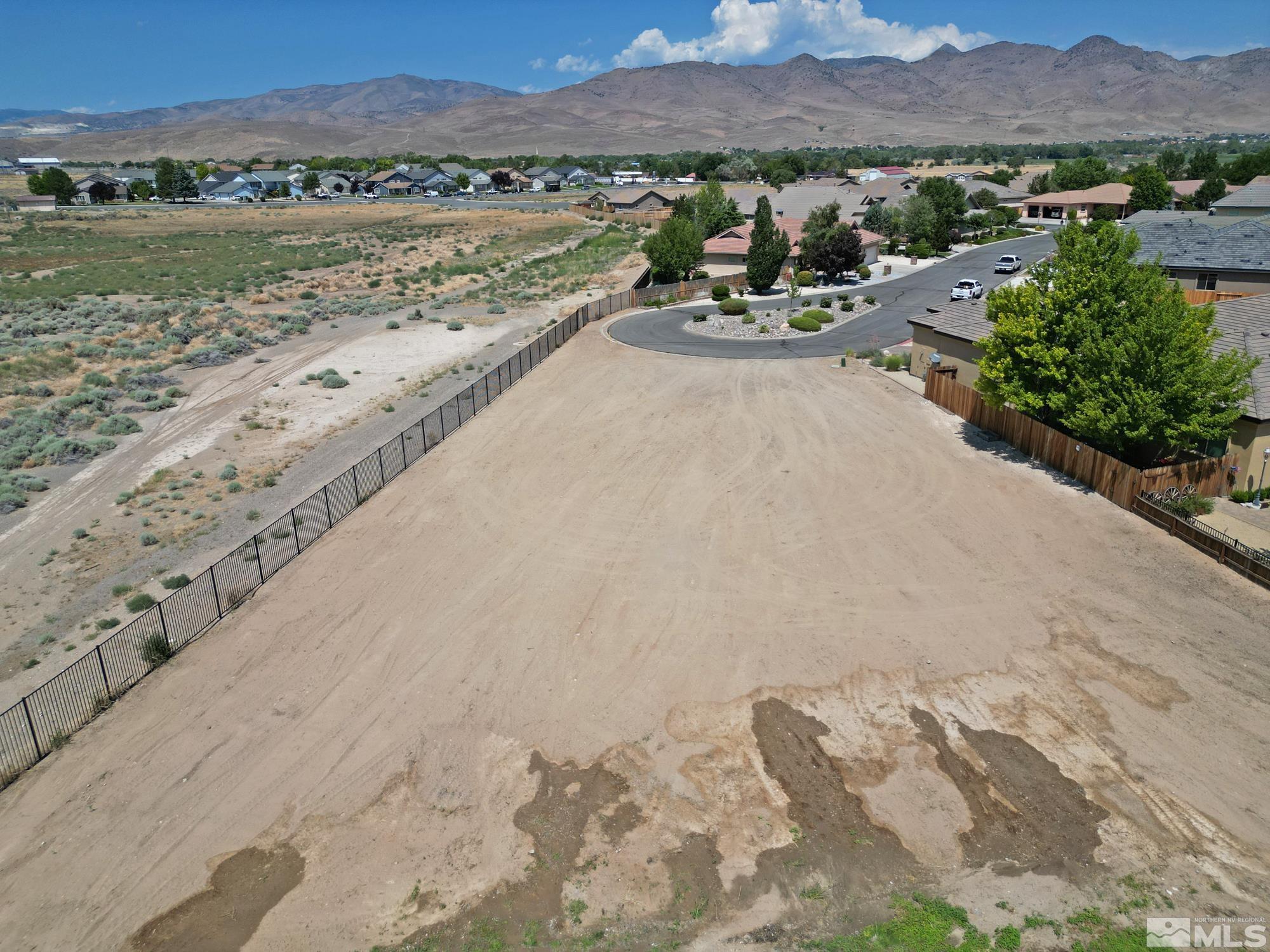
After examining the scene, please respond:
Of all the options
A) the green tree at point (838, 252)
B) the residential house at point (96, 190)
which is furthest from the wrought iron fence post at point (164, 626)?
the residential house at point (96, 190)

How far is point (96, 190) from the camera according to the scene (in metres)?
182

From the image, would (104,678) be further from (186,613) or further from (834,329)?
(834,329)

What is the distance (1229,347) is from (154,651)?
125 feet

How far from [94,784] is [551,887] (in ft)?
32.3

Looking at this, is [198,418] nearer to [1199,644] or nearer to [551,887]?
[551,887]

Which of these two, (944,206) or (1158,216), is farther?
(944,206)

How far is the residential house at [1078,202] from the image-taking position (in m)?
111

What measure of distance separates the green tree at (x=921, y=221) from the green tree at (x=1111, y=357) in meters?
62.9

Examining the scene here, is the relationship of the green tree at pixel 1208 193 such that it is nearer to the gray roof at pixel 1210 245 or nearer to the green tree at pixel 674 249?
the gray roof at pixel 1210 245

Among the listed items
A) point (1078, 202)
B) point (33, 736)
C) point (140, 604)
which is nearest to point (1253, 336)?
point (140, 604)

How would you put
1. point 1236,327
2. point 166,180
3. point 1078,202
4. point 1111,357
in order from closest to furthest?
point 1111,357 → point 1236,327 → point 1078,202 → point 166,180

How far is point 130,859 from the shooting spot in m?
15.6

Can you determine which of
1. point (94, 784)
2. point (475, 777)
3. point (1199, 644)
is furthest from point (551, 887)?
point (1199, 644)

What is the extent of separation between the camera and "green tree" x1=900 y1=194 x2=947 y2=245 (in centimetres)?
9319
